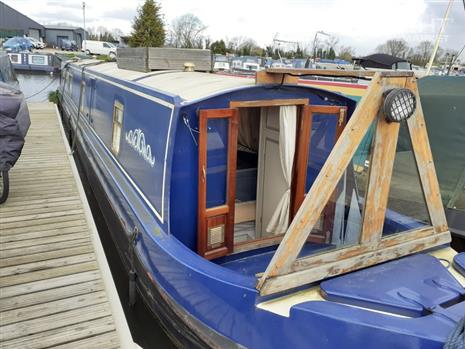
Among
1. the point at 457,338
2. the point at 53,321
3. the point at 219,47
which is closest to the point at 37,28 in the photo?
the point at 219,47

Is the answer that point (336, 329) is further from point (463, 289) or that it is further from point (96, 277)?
point (96, 277)

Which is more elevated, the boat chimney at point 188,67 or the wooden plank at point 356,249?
the boat chimney at point 188,67

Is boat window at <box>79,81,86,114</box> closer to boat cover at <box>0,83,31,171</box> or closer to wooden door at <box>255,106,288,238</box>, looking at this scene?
boat cover at <box>0,83,31,171</box>

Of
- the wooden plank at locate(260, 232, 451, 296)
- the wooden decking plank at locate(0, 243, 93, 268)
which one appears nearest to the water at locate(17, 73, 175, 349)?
the wooden decking plank at locate(0, 243, 93, 268)

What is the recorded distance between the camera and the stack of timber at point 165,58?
5629mm

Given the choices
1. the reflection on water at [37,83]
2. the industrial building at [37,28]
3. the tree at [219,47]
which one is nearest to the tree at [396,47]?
the tree at [219,47]

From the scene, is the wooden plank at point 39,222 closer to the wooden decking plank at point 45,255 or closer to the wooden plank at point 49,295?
the wooden decking plank at point 45,255

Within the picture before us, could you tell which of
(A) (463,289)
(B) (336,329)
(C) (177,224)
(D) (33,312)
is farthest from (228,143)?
(D) (33,312)

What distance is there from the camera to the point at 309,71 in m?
2.93

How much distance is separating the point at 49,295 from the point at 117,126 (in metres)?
2.38

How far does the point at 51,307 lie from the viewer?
3430 millimetres

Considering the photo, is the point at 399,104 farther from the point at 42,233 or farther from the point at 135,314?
the point at 42,233

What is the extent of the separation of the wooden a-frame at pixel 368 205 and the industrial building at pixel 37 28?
251ft

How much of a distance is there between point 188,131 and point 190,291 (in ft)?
4.08
